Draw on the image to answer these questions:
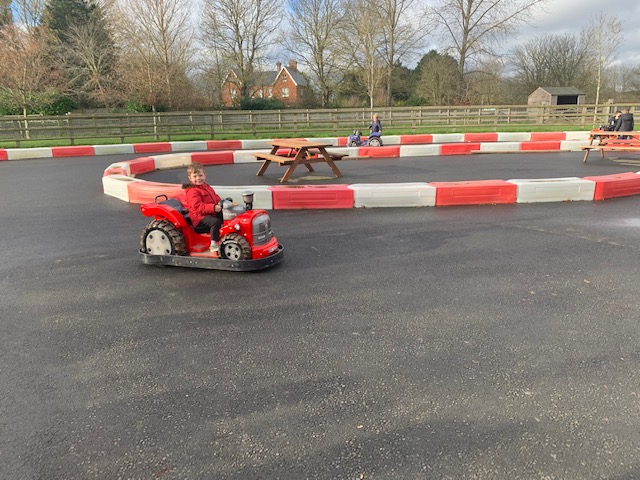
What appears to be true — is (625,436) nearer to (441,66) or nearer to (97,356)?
(97,356)

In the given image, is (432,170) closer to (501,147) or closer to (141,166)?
(501,147)

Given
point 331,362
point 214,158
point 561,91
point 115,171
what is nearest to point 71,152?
point 214,158

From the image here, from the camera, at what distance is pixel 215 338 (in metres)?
3.37

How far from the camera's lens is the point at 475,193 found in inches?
313

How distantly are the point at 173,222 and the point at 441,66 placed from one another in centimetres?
4530

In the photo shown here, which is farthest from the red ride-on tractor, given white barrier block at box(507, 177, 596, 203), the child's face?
white barrier block at box(507, 177, 596, 203)

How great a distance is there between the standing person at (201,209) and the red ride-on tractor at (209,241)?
0.08 metres

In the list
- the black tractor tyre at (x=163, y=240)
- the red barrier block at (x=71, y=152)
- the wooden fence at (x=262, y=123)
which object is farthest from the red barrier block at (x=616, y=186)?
the red barrier block at (x=71, y=152)

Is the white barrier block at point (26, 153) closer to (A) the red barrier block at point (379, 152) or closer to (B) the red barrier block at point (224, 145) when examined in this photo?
(B) the red barrier block at point (224, 145)

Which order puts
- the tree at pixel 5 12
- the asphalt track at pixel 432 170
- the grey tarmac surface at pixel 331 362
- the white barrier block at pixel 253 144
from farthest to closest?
the tree at pixel 5 12 → the white barrier block at pixel 253 144 → the asphalt track at pixel 432 170 → the grey tarmac surface at pixel 331 362

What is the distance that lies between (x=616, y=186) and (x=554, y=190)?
1325 mm

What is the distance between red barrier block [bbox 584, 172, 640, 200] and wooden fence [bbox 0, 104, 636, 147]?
16.1 meters

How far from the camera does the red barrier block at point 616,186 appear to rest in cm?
817

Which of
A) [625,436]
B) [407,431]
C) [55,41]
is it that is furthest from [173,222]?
[55,41]
